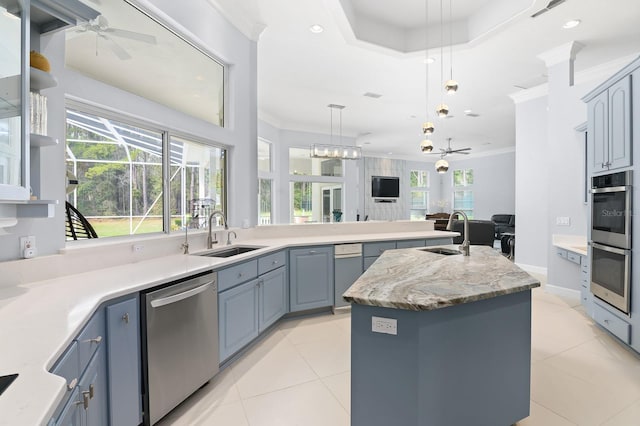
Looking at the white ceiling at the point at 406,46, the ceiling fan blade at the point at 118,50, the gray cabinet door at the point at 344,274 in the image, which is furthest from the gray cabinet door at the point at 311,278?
the white ceiling at the point at 406,46

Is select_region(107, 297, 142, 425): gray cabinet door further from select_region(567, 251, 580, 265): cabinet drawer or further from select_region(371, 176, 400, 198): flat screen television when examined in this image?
select_region(371, 176, 400, 198): flat screen television

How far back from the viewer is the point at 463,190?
1220 cm

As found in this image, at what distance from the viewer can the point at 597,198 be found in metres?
3.15

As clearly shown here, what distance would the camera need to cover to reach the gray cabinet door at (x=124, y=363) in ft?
5.09

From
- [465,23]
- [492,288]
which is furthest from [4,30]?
[465,23]

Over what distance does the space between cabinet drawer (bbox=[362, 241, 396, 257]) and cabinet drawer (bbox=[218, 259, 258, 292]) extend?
62.9 inches

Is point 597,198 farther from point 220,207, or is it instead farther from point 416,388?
point 220,207

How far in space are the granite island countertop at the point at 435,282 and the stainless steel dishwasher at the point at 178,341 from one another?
3.55 ft

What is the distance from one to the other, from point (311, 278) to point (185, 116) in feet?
6.98

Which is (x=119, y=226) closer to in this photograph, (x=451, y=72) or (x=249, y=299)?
(x=249, y=299)

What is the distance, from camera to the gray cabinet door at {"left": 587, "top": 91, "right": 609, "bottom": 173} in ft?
9.88

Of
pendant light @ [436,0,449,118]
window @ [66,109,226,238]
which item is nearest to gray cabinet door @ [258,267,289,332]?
window @ [66,109,226,238]

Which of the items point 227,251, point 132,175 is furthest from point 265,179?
point 132,175

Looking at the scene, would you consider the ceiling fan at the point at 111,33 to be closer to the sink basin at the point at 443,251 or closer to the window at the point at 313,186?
the sink basin at the point at 443,251
